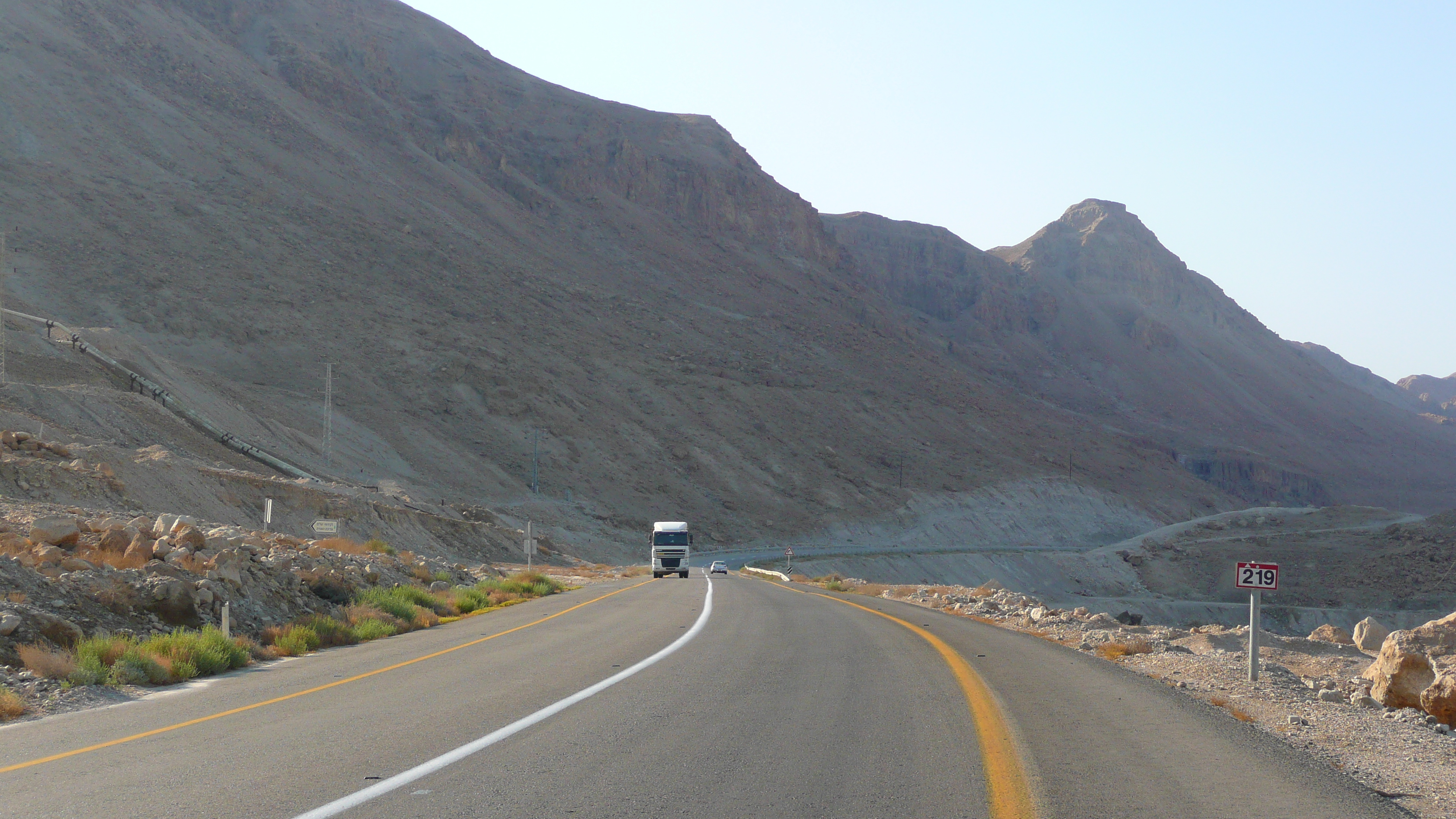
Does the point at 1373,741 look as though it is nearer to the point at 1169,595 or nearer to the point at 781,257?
the point at 1169,595

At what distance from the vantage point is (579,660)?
1072cm

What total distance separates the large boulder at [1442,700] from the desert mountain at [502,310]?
3718 centimetres

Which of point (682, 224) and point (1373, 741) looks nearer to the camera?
point (1373, 741)

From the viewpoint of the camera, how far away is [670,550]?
3888 cm

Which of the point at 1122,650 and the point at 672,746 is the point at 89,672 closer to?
the point at 672,746

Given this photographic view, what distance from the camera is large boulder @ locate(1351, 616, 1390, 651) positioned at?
16812 millimetres

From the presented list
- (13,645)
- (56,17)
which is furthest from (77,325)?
(13,645)

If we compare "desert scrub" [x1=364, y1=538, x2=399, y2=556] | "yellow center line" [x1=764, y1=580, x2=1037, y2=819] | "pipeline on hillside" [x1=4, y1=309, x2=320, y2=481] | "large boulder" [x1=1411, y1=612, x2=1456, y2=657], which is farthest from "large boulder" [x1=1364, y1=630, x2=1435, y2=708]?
"pipeline on hillside" [x1=4, y1=309, x2=320, y2=481]

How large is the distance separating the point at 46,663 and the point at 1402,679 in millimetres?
11760

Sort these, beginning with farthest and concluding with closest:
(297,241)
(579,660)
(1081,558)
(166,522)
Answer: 1. (297,241)
2. (1081,558)
3. (166,522)
4. (579,660)

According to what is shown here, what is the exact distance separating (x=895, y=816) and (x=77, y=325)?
63850 millimetres

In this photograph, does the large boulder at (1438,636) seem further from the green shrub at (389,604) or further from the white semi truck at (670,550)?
the white semi truck at (670,550)

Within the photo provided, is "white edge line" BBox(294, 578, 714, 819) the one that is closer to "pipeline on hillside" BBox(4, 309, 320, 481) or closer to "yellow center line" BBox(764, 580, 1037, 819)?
"yellow center line" BBox(764, 580, 1037, 819)

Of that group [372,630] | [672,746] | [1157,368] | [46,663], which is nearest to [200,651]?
[46,663]
